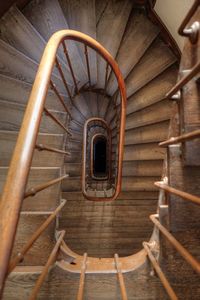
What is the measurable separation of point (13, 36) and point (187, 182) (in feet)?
7.63

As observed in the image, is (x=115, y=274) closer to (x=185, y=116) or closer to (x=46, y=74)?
(x=185, y=116)

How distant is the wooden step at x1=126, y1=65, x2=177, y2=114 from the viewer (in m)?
3.00

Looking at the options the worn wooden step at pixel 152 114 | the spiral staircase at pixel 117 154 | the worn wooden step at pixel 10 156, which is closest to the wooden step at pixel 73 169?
the spiral staircase at pixel 117 154

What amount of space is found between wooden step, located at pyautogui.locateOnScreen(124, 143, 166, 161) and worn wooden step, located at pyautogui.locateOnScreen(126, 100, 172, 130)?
33 cm

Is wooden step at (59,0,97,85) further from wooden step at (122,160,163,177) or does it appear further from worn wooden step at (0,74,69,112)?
wooden step at (122,160,163,177)

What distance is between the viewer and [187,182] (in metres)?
1.10

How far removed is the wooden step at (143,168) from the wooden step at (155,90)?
0.83 metres

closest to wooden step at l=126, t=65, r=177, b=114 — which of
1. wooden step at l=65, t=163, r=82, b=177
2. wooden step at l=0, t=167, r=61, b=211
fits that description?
wooden step at l=65, t=163, r=82, b=177

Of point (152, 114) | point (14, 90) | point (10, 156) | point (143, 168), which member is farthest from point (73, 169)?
point (10, 156)

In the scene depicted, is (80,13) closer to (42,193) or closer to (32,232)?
(42,193)

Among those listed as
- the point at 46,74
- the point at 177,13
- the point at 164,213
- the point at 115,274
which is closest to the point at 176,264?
the point at 164,213

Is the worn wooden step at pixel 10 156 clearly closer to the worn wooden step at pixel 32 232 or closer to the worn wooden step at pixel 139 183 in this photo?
the worn wooden step at pixel 32 232

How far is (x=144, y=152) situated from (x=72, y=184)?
5.04 feet

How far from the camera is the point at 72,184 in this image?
13.5 feet
